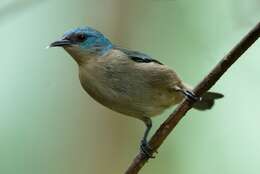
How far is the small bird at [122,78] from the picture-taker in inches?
189

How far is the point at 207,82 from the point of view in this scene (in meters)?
3.80

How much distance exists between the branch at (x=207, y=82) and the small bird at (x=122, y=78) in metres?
0.52

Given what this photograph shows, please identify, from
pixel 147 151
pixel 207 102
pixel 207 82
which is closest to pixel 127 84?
pixel 147 151

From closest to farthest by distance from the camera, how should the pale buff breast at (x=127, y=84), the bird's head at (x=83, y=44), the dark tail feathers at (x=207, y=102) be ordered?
1. the pale buff breast at (x=127, y=84)
2. the bird's head at (x=83, y=44)
3. the dark tail feathers at (x=207, y=102)

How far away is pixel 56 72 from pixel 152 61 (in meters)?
2.61

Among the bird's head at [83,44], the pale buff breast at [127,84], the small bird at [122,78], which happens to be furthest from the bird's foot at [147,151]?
the bird's head at [83,44]

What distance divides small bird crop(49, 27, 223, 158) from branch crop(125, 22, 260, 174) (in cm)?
52

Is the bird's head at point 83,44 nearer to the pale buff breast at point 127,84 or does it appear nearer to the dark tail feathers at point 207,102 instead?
the pale buff breast at point 127,84

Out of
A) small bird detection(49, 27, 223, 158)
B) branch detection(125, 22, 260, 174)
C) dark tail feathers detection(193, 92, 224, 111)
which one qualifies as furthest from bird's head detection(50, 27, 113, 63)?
branch detection(125, 22, 260, 174)

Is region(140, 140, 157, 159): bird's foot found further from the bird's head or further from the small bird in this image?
the bird's head

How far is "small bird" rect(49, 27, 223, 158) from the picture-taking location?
4.80 meters

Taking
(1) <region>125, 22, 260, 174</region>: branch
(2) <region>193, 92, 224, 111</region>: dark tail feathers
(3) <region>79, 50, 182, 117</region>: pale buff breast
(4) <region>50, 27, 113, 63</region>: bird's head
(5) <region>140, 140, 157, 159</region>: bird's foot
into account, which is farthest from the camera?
(2) <region>193, 92, 224, 111</region>: dark tail feathers

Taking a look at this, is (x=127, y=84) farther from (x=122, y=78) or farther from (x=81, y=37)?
(x=81, y=37)

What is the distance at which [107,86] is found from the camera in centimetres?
480
